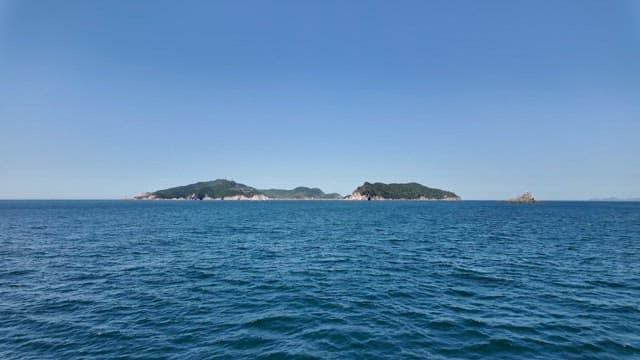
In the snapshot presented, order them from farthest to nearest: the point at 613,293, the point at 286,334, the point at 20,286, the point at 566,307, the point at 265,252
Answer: the point at 265,252 < the point at 20,286 < the point at 613,293 < the point at 566,307 < the point at 286,334

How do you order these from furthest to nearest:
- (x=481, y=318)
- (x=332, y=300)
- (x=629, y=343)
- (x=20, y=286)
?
(x=20, y=286), (x=332, y=300), (x=481, y=318), (x=629, y=343)

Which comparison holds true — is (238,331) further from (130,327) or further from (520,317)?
(520,317)

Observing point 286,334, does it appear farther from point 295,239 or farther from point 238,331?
point 295,239

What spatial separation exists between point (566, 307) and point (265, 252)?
33705mm

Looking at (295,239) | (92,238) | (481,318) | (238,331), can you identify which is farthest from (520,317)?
(92,238)

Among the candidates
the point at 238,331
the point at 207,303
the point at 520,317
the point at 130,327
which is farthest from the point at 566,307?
the point at 130,327

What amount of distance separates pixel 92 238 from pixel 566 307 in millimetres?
69653

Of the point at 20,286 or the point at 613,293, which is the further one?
the point at 20,286

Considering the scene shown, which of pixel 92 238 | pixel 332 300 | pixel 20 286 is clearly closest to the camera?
pixel 332 300

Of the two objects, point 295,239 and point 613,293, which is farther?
point 295,239

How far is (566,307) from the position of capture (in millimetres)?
21141

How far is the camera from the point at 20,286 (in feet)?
85.7

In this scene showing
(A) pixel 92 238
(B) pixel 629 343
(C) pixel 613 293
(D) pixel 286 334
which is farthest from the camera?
(A) pixel 92 238

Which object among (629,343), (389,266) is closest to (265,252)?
(389,266)
